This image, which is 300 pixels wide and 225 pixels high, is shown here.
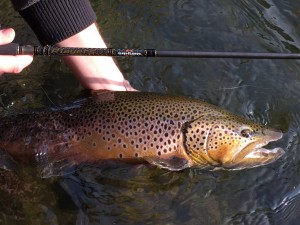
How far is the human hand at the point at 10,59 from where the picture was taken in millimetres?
2557

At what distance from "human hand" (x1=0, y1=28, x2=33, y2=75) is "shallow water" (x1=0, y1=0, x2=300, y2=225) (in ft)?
2.01

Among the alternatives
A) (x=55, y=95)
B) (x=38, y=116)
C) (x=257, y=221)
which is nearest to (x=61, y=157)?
(x=38, y=116)

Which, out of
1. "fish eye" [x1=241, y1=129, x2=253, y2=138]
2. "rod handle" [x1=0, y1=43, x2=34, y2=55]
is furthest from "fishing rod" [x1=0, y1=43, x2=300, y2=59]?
"fish eye" [x1=241, y1=129, x2=253, y2=138]

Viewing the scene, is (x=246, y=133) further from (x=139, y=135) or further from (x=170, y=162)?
(x=139, y=135)

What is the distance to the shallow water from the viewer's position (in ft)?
9.58

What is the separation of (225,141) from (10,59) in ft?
4.13

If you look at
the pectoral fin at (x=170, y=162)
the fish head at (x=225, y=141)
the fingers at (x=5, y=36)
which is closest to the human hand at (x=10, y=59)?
the fingers at (x=5, y=36)

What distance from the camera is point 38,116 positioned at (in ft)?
9.32

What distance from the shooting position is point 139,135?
274 cm

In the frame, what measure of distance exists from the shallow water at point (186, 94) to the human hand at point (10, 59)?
0.61m

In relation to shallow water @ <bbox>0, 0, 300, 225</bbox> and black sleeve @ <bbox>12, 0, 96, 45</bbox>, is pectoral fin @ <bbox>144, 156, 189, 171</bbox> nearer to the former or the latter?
shallow water @ <bbox>0, 0, 300, 225</bbox>

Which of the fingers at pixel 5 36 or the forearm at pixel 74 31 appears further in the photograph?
the forearm at pixel 74 31

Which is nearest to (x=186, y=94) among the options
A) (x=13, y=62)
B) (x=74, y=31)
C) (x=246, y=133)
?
(x=246, y=133)

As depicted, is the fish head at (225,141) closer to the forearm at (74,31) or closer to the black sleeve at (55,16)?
the forearm at (74,31)
